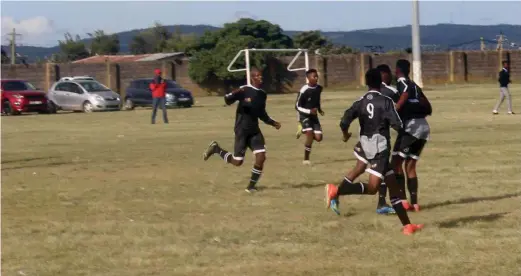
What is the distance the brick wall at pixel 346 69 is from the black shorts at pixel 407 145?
164 ft

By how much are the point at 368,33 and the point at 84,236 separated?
553ft

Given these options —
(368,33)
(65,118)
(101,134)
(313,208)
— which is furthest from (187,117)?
(368,33)

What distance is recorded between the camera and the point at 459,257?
9.90 metres

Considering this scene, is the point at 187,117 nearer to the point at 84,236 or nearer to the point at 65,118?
the point at 65,118

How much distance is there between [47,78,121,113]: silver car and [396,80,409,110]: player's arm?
3323 centimetres

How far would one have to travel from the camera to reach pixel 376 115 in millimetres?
11305

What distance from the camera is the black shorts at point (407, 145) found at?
1288cm

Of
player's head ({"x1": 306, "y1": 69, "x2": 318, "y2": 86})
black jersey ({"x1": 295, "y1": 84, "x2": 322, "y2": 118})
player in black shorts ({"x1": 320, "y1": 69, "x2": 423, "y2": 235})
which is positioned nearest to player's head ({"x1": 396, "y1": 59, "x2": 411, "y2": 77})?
player in black shorts ({"x1": 320, "y1": 69, "x2": 423, "y2": 235})

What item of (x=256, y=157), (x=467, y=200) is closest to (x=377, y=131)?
(x=467, y=200)

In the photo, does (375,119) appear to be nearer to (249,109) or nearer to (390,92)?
(390,92)

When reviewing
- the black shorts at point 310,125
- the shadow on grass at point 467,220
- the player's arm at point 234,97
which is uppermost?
the player's arm at point 234,97

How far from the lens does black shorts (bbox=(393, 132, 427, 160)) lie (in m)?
12.9

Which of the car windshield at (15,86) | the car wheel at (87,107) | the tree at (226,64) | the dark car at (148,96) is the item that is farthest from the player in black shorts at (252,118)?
the tree at (226,64)

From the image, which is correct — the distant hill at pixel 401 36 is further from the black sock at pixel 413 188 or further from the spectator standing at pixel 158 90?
the black sock at pixel 413 188
